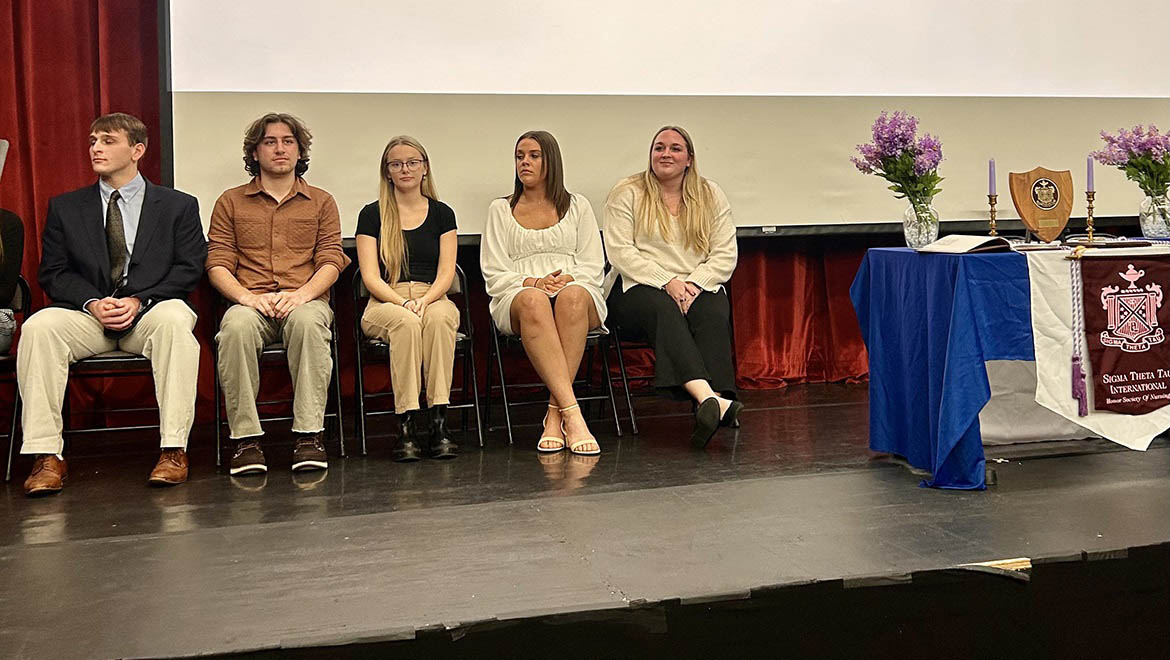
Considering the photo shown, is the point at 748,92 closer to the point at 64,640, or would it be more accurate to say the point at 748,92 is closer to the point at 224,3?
the point at 224,3

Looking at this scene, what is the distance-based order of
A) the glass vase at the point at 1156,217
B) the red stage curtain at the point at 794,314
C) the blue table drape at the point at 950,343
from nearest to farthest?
the blue table drape at the point at 950,343
the glass vase at the point at 1156,217
the red stage curtain at the point at 794,314

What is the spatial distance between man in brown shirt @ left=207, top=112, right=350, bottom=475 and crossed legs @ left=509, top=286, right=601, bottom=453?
69 cm

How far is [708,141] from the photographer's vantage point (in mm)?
4648

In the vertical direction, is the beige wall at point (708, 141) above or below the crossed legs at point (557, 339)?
above

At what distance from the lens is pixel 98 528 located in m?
2.86

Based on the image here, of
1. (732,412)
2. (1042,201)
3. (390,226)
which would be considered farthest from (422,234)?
(1042,201)

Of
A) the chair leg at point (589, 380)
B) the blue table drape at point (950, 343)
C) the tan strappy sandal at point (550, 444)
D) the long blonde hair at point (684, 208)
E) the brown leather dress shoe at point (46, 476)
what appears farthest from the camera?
the chair leg at point (589, 380)

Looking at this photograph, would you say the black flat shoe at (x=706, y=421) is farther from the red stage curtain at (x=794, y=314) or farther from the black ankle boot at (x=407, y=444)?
the red stage curtain at (x=794, y=314)

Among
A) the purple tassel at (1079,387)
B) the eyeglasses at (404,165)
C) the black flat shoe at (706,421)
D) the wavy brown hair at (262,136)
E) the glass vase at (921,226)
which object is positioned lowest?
the black flat shoe at (706,421)

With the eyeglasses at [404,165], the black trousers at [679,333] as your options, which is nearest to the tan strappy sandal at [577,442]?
the black trousers at [679,333]

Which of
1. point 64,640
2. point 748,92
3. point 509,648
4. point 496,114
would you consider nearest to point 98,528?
point 64,640

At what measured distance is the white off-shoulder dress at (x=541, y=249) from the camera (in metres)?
4.03

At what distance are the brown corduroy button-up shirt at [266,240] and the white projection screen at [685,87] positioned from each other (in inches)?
14.5

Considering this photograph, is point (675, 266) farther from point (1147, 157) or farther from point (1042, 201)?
point (1147, 157)
